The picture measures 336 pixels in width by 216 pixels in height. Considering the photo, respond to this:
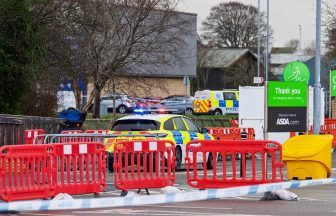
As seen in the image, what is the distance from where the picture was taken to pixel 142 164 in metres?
15.8

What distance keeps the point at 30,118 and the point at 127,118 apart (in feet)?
9.77

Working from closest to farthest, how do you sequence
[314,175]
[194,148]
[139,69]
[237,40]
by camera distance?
[194,148], [314,175], [139,69], [237,40]

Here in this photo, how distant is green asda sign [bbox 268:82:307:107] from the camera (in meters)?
19.8

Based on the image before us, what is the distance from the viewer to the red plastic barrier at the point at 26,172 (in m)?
13.3

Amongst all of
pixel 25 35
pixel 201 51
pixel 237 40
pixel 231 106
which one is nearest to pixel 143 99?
pixel 231 106

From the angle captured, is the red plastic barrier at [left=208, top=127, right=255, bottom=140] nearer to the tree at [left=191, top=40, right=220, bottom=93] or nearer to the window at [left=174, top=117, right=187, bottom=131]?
the window at [left=174, top=117, right=187, bottom=131]

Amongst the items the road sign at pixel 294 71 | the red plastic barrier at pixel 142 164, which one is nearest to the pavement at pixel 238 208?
the red plastic barrier at pixel 142 164

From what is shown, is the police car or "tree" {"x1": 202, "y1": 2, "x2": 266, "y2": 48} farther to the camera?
"tree" {"x1": 202, "y1": 2, "x2": 266, "y2": 48}

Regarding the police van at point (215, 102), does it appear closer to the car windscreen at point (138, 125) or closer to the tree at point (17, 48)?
the tree at point (17, 48)

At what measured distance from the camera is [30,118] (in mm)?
23859

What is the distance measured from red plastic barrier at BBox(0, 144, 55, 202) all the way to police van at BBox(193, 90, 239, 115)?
4718 cm

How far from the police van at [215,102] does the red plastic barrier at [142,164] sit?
45.0 metres

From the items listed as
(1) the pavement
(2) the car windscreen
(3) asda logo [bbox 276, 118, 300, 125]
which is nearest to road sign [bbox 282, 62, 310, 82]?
(2) the car windscreen

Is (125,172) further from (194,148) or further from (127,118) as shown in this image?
(127,118)
